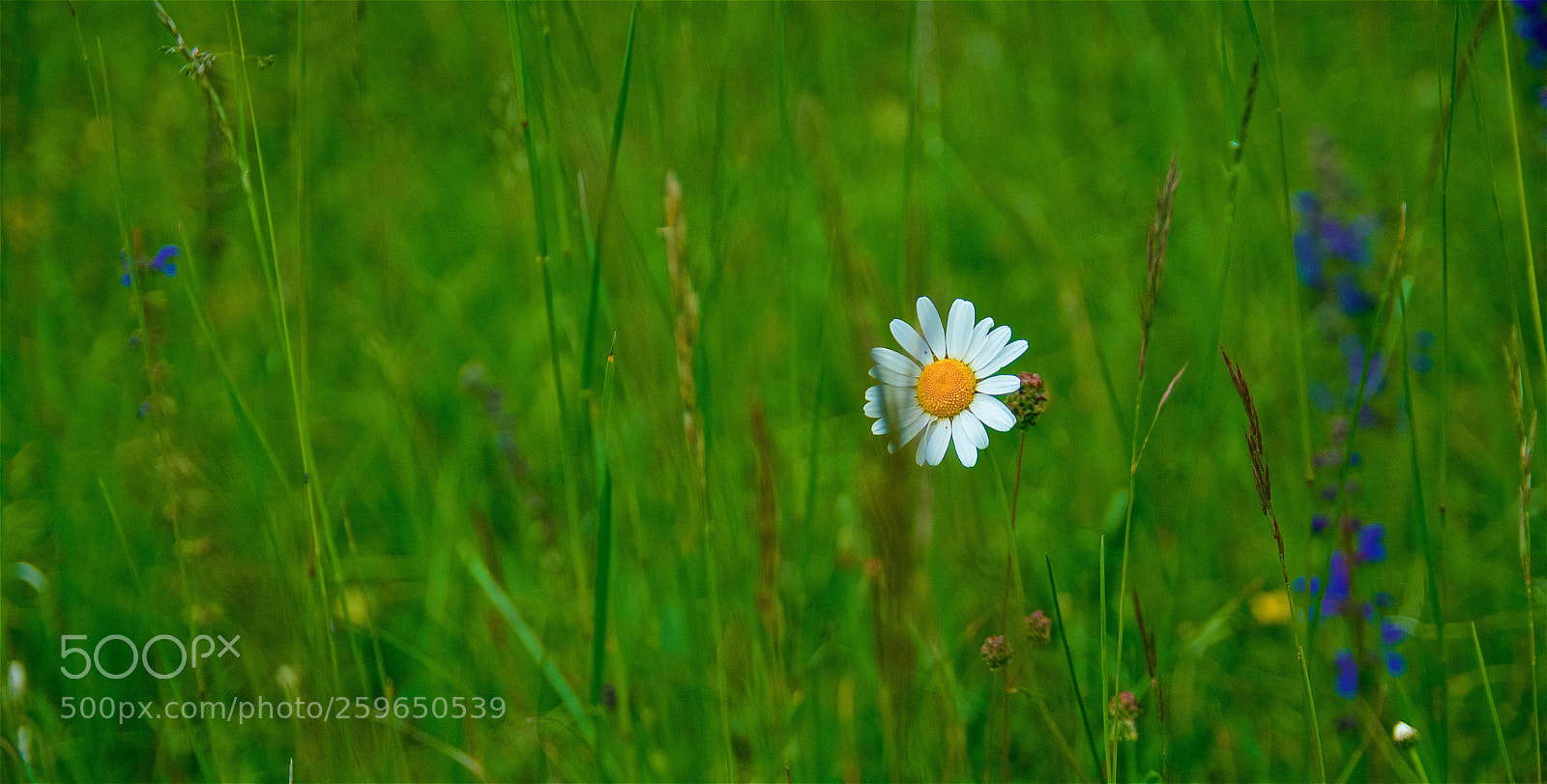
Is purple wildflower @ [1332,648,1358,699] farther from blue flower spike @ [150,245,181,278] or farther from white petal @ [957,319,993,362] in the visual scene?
blue flower spike @ [150,245,181,278]

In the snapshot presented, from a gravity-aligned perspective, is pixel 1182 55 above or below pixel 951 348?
above

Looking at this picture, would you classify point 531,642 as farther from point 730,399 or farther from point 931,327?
point 931,327

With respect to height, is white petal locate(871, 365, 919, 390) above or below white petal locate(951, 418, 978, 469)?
above

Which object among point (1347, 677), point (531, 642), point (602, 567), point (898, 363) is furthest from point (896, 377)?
point (1347, 677)

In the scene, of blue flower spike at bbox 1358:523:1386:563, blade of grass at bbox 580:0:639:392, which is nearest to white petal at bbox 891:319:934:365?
blade of grass at bbox 580:0:639:392


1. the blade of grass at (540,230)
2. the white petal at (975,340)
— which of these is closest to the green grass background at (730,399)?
the blade of grass at (540,230)

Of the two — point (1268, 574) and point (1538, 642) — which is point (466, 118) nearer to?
point (1268, 574)

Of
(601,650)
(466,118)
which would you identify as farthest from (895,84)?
(601,650)
